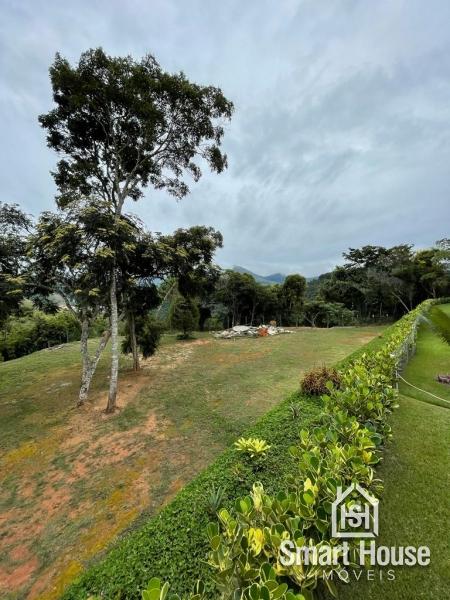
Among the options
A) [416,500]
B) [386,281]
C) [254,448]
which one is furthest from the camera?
[386,281]

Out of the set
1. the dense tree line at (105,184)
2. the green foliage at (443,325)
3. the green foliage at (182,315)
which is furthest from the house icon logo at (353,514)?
the green foliage at (182,315)

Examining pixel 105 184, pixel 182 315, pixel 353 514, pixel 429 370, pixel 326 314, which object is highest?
pixel 105 184

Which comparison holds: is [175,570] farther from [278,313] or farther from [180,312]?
[278,313]

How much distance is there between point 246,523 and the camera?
192 cm

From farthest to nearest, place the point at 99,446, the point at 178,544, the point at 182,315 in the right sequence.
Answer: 1. the point at 182,315
2. the point at 99,446
3. the point at 178,544

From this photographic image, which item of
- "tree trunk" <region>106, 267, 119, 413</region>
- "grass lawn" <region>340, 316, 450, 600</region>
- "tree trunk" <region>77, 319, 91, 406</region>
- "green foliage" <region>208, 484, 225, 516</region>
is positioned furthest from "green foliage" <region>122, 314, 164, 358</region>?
"grass lawn" <region>340, 316, 450, 600</region>

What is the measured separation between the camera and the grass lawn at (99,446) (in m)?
3.55

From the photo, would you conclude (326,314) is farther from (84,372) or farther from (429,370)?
(84,372)

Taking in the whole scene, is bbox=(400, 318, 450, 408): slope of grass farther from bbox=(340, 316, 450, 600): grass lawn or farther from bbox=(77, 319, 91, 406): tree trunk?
bbox=(77, 319, 91, 406): tree trunk

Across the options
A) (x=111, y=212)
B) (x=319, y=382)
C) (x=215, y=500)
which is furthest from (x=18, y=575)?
(x=111, y=212)

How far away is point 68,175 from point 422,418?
11.4 meters

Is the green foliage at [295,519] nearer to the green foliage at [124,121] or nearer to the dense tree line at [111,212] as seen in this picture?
the dense tree line at [111,212]

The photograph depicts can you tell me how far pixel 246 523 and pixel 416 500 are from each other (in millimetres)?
2188

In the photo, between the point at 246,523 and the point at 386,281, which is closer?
the point at 246,523
